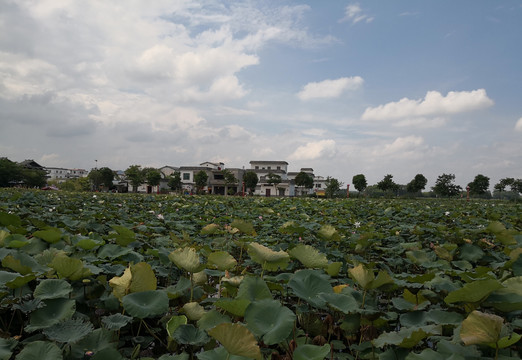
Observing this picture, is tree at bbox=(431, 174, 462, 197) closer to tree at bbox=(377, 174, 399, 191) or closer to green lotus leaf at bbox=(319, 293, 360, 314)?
tree at bbox=(377, 174, 399, 191)

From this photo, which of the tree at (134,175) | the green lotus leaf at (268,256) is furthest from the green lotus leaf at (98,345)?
the tree at (134,175)

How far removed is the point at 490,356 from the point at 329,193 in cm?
3066

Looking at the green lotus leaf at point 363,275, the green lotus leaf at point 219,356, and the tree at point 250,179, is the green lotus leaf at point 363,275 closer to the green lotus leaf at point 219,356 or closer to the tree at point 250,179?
the green lotus leaf at point 219,356

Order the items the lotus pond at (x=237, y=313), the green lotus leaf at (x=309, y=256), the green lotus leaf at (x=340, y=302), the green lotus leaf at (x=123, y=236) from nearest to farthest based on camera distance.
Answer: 1. the lotus pond at (x=237, y=313)
2. the green lotus leaf at (x=340, y=302)
3. the green lotus leaf at (x=309, y=256)
4. the green lotus leaf at (x=123, y=236)

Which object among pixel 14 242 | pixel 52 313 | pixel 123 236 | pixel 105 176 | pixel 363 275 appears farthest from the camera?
pixel 105 176

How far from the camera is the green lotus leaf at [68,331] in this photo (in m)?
0.92

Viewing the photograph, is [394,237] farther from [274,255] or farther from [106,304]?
[106,304]

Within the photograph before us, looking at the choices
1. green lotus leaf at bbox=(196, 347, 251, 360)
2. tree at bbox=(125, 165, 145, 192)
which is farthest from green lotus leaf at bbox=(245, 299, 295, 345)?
tree at bbox=(125, 165, 145, 192)

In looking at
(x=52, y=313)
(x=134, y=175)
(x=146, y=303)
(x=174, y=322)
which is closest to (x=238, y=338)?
(x=174, y=322)

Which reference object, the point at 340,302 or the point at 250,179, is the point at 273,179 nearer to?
the point at 250,179

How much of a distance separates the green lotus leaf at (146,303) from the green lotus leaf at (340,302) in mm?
507

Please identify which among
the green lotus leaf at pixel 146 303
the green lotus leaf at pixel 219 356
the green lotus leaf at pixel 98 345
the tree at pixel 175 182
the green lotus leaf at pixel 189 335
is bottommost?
the green lotus leaf at pixel 98 345

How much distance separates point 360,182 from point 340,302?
47.7 m

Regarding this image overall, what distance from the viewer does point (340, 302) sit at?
1.13 meters
